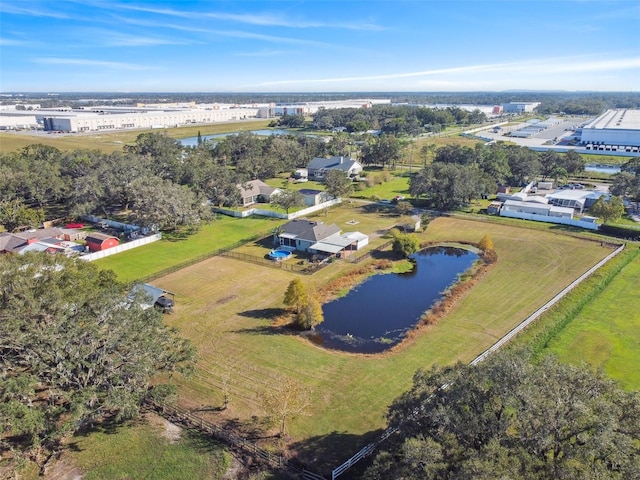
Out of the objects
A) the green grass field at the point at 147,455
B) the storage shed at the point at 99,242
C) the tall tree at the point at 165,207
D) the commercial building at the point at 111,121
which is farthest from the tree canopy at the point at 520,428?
the commercial building at the point at 111,121

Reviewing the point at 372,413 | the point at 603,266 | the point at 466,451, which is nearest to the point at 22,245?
the point at 372,413

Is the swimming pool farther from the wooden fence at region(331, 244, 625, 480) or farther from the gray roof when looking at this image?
the wooden fence at region(331, 244, 625, 480)

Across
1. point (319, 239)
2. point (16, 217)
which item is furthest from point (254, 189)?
point (16, 217)

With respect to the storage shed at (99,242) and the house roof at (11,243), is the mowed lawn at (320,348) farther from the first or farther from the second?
the house roof at (11,243)

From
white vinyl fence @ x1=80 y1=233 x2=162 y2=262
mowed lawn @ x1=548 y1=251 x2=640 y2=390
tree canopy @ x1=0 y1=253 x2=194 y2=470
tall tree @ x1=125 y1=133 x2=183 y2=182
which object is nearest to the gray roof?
white vinyl fence @ x1=80 y1=233 x2=162 y2=262

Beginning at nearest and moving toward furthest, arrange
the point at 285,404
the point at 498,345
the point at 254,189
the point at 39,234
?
the point at 285,404 → the point at 498,345 → the point at 39,234 → the point at 254,189

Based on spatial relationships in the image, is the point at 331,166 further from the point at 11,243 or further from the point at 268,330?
the point at 268,330

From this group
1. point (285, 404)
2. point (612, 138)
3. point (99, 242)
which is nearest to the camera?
point (285, 404)
